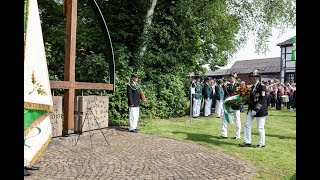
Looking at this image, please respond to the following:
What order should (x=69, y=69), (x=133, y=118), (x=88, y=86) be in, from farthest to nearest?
(x=133, y=118)
(x=88, y=86)
(x=69, y=69)

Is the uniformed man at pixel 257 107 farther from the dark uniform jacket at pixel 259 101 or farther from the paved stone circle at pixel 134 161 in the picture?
the paved stone circle at pixel 134 161

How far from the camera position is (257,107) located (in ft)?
28.3

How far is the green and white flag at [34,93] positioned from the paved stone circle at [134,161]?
71.2 inches

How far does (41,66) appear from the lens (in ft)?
13.5

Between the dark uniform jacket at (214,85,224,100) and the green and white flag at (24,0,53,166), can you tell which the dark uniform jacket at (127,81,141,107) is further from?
the dark uniform jacket at (214,85,224,100)

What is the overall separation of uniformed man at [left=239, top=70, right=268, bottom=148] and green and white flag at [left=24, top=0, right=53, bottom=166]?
19.9 ft

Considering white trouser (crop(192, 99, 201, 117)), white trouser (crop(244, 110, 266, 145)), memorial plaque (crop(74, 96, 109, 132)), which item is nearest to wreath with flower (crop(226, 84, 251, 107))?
white trouser (crop(244, 110, 266, 145))

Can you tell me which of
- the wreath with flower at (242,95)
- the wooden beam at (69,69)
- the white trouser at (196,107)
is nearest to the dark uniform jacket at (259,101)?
the wreath with flower at (242,95)

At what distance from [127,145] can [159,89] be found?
677 centimetres

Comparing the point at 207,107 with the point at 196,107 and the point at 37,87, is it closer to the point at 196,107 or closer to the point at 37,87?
the point at 196,107

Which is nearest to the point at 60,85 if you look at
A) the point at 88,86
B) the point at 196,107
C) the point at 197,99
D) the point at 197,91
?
the point at 88,86

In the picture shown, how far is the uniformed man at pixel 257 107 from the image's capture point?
Result: 869cm

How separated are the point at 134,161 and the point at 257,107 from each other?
12.1 ft

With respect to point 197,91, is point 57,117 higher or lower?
lower
